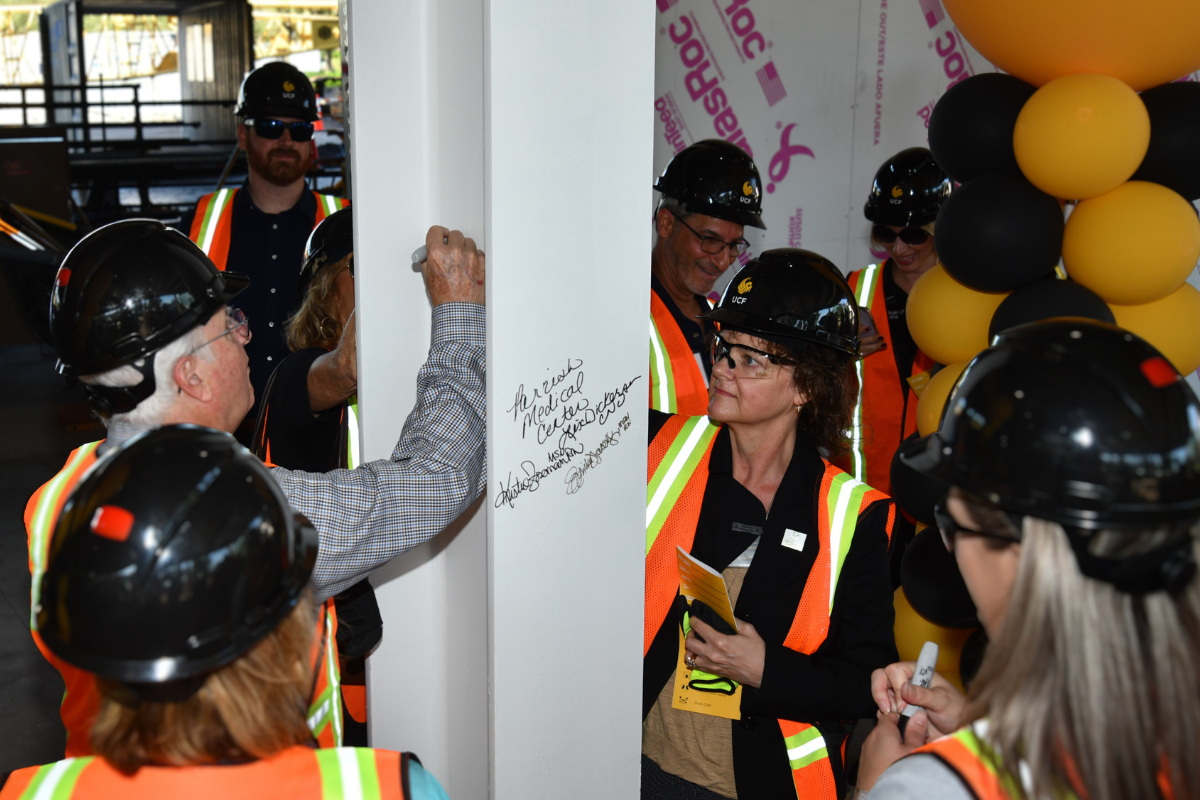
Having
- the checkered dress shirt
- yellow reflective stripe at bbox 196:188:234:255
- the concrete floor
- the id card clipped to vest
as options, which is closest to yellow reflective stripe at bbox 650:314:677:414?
the id card clipped to vest

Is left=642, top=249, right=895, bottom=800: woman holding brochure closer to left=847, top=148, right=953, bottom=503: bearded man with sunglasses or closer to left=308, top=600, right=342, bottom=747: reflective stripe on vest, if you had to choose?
left=308, top=600, right=342, bottom=747: reflective stripe on vest

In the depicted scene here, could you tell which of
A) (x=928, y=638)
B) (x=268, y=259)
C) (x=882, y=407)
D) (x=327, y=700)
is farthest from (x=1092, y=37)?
(x=268, y=259)

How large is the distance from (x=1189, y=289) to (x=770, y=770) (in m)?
1.74

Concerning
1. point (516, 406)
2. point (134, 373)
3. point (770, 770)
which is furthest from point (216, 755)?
point (770, 770)

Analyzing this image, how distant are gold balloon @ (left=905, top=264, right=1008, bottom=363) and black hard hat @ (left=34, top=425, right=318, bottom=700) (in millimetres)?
2085

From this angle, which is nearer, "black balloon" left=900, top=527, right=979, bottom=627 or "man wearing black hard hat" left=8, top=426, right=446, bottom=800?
"man wearing black hard hat" left=8, top=426, right=446, bottom=800

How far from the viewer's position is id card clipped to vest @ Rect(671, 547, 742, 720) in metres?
2.15

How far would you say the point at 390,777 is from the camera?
1209 millimetres

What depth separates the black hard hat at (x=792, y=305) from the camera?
251 cm

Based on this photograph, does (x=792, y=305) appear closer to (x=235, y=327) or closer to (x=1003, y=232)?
(x=1003, y=232)

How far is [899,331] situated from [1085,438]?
10.5ft

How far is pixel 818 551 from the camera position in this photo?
7.50ft

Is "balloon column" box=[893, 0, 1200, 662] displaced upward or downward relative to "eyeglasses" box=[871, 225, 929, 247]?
upward

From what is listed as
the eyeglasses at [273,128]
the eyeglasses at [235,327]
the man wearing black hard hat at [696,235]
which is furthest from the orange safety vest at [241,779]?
the eyeglasses at [273,128]
